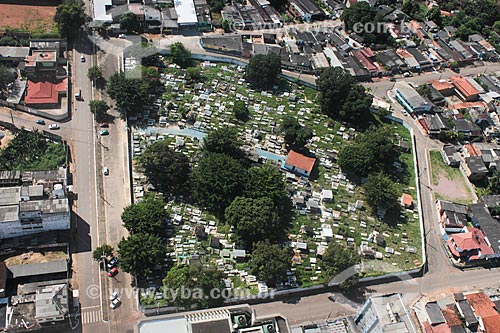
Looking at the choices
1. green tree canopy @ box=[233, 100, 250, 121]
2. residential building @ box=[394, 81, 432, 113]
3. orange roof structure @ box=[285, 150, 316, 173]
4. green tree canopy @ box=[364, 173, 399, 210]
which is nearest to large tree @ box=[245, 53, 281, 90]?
green tree canopy @ box=[233, 100, 250, 121]

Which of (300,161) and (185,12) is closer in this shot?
(300,161)

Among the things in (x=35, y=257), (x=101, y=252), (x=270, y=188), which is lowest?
(x=101, y=252)

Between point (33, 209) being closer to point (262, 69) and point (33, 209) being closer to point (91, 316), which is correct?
point (91, 316)

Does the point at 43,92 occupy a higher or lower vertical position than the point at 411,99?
higher

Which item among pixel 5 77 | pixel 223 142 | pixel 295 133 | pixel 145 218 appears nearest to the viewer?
pixel 145 218

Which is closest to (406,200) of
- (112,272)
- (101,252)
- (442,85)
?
(442,85)

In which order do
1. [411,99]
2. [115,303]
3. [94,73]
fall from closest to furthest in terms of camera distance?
[115,303] → [94,73] → [411,99]

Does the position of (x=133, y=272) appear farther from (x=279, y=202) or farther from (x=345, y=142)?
(x=345, y=142)
